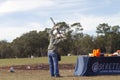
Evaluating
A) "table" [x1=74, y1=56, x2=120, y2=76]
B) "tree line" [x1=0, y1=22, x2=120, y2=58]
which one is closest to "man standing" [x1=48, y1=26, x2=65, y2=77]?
"table" [x1=74, y1=56, x2=120, y2=76]

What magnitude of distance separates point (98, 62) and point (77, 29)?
11511 centimetres

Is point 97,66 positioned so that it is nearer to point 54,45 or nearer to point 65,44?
point 54,45

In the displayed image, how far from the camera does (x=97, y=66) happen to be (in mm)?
19406

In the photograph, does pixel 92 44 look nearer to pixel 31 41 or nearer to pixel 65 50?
pixel 65 50

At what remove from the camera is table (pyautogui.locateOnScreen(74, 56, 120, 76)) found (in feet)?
63.1

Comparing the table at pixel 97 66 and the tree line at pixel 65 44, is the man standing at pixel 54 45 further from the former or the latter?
the tree line at pixel 65 44

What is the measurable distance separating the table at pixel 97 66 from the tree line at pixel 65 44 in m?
89.0

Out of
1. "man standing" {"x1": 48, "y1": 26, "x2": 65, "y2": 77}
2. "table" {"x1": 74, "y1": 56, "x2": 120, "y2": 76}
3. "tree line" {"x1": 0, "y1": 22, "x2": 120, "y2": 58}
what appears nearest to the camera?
"man standing" {"x1": 48, "y1": 26, "x2": 65, "y2": 77}

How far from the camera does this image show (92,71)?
63.8 ft

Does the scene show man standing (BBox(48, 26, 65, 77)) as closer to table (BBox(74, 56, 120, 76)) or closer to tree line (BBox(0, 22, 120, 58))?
table (BBox(74, 56, 120, 76))

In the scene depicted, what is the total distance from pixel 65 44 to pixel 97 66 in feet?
310

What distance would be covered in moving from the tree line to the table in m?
89.0

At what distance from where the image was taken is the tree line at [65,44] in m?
113

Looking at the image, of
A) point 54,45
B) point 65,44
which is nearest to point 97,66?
point 54,45
